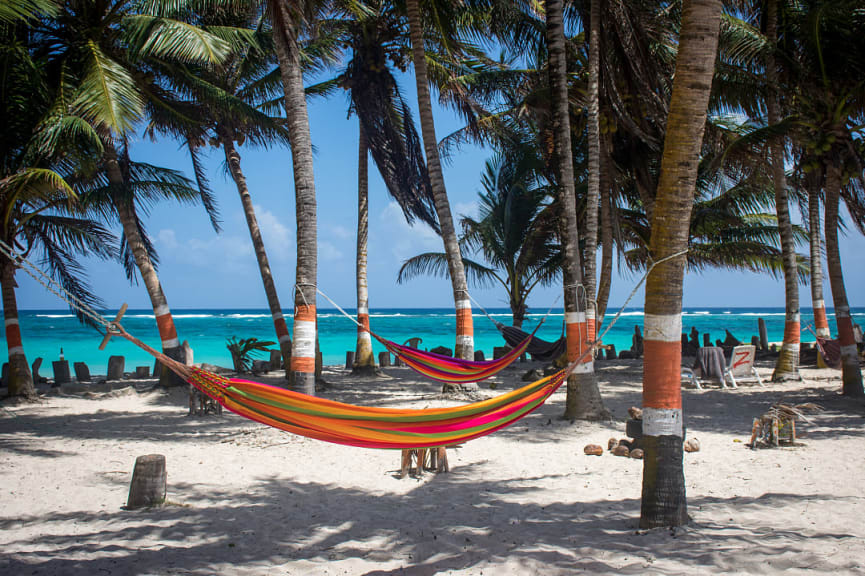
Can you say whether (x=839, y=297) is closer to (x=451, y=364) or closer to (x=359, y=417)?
(x=451, y=364)

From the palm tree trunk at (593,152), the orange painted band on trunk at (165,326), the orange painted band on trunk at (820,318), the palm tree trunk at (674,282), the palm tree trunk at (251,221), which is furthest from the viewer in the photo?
the orange painted band on trunk at (820,318)

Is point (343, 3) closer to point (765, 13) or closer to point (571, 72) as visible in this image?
point (571, 72)

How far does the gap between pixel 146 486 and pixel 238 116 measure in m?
6.74

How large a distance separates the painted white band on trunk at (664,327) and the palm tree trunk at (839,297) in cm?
524

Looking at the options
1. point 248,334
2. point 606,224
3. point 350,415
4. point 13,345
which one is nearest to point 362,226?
point 606,224

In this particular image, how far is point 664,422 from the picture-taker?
2842 mm

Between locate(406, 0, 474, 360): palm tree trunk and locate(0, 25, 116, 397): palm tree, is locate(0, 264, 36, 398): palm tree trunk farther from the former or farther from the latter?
locate(406, 0, 474, 360): palm tree trunk

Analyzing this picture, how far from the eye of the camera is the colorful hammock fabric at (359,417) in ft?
10.4

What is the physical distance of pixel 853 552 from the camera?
8.16ft

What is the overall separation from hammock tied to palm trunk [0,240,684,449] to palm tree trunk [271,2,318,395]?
6.79ft

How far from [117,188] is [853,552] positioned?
28.7 feet

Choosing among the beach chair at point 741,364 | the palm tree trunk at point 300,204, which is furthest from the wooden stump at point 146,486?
the beach chair at point 741,364

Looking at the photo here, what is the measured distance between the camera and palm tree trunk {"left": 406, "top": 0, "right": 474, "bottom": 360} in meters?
7.11

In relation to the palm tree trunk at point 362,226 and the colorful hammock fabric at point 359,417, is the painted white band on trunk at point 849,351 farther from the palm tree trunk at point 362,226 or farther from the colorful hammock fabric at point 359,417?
the palm tree trunk at point 362,226
